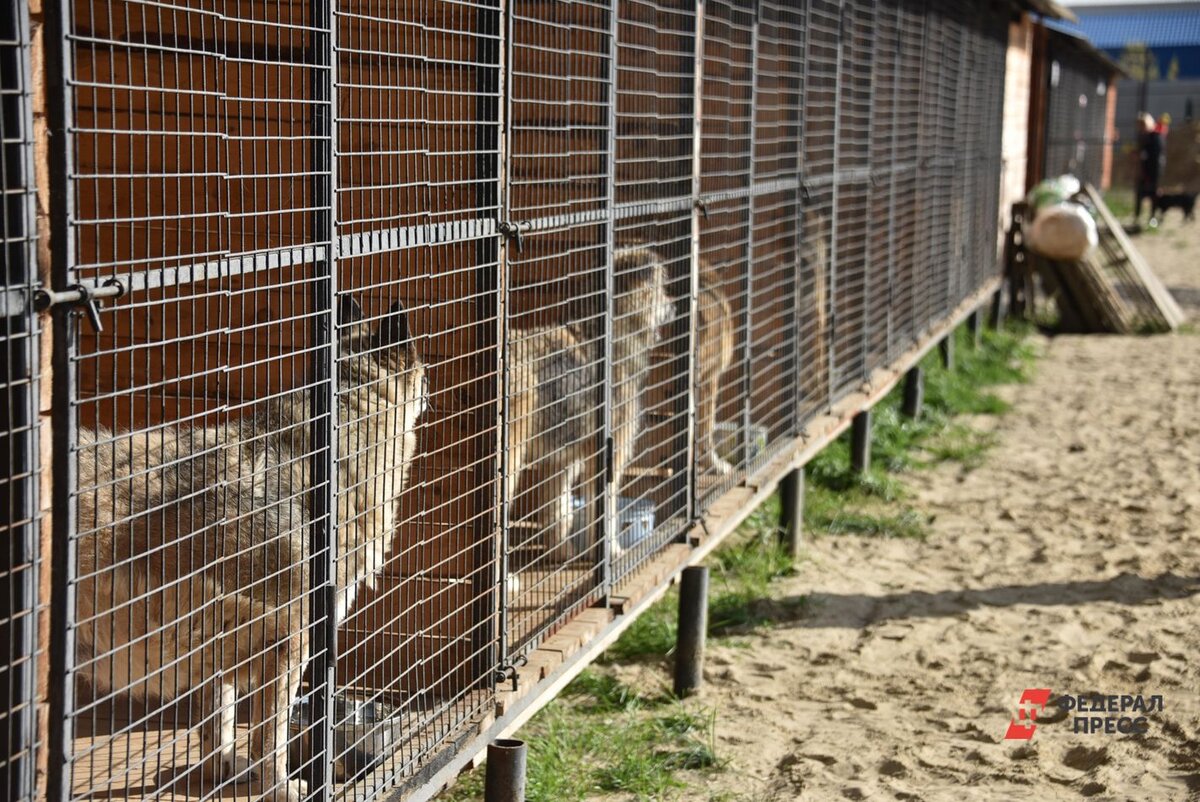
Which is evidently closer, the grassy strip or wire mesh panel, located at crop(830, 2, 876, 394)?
the grassy strip

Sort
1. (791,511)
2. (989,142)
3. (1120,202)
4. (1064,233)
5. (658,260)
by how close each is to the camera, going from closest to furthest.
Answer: (658,260) → (791,511) → (989,142) → (1064,233) → (1120,202)

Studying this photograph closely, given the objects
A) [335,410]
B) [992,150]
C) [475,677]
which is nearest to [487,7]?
[335,410]

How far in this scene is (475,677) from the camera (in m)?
3.86

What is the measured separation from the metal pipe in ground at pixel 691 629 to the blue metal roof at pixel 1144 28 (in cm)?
4687

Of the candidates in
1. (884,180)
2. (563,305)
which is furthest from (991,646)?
(884,180)

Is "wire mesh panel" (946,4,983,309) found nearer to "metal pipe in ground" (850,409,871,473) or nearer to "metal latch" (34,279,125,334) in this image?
"metal pipe in ground" (850,409,871,473)

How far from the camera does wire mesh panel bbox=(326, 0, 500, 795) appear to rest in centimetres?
337

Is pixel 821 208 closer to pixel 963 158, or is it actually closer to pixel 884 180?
pixel 884 180

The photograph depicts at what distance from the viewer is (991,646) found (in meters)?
6.29

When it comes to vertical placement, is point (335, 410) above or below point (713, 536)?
above

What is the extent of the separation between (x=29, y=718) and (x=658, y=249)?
3656 mm

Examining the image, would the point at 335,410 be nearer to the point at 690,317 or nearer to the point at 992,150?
the point at 690,317

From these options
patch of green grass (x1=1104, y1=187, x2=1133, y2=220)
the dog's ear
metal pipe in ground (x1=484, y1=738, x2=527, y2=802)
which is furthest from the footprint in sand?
patch of green grass (x1=1104, y1=187, x2=1133, y2=220)

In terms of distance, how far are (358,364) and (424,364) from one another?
18 centimetres
